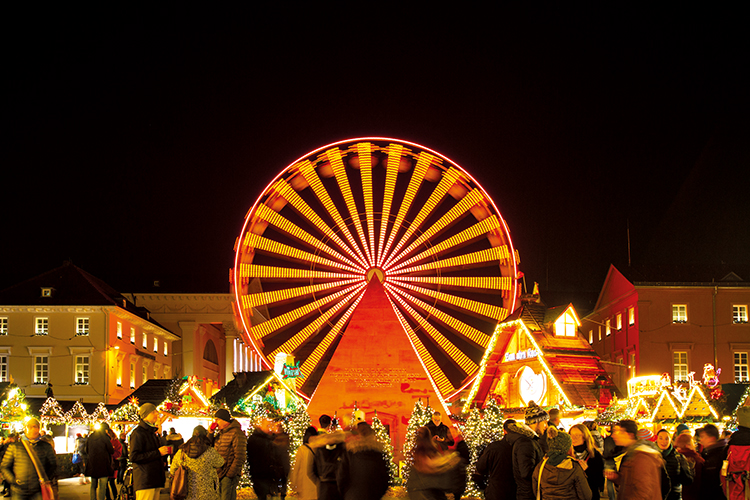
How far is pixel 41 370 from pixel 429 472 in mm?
42706

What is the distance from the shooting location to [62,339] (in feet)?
151

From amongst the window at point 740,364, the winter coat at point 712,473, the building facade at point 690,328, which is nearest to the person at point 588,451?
the winter coat at point 712,473

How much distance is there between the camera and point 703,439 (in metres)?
9.11

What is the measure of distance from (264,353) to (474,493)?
13261 millimetres

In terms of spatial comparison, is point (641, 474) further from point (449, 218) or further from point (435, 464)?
point (449, 218)

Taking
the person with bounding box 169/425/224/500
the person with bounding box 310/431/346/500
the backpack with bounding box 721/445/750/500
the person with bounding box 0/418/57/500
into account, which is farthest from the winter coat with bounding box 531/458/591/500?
the person with bounding box 0/418/57/500

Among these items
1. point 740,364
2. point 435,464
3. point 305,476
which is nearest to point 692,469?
point 435,464

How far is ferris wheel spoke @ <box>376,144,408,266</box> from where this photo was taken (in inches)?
1160

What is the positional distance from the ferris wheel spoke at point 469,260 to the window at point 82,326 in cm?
2376

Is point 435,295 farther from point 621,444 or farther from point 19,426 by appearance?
point 621,444

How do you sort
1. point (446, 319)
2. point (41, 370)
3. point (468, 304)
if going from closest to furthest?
point (446, 319) → point (468, 304) → point (41, 370)

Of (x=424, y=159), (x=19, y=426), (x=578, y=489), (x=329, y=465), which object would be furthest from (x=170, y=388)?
(x=578, y=489)

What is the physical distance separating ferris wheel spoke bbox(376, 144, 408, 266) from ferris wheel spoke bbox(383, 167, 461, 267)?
17.6 inches

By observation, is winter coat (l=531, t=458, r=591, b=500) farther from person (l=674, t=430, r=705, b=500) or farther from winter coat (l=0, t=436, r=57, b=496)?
winter coat (l=0, t=436, r=57, b=496)
